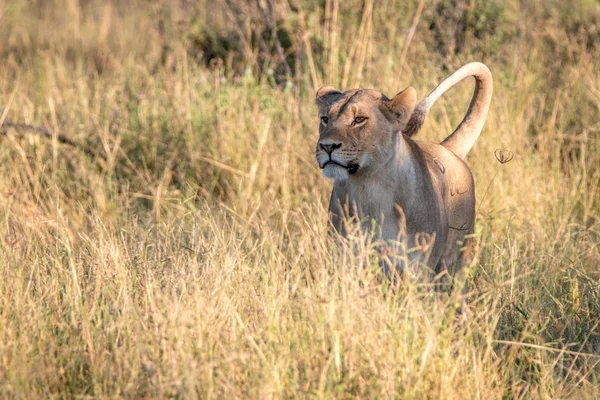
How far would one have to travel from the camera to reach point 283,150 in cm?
614

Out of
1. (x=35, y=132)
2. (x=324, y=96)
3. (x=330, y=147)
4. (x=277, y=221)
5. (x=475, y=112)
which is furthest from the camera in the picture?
(x=35, y=132)

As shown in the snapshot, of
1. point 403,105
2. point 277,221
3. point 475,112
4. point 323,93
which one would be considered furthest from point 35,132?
point 403,105

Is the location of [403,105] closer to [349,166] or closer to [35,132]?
[349,166]

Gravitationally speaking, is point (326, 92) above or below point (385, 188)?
above

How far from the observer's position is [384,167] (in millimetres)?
4164

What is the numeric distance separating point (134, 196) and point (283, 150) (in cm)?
94

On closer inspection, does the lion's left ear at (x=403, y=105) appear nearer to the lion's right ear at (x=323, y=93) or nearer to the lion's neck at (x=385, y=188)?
the lion's neck at (x=385, y=188)

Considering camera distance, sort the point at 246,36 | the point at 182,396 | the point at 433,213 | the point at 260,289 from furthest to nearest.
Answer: the point at 246,36
the point at 433,213
the point at 260,289
the point at 182,396

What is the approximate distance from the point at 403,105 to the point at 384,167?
0.27 metres

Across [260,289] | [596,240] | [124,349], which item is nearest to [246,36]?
[596,240]

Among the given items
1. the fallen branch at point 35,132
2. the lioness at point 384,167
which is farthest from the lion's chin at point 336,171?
the fallen branch at point 35,132

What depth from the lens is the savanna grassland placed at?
3234mm

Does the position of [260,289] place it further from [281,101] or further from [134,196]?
[281,101]

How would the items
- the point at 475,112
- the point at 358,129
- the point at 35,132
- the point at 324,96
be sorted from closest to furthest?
the point at 358,129
the point at 324,96
the point at 475,112
the point at 35,132
